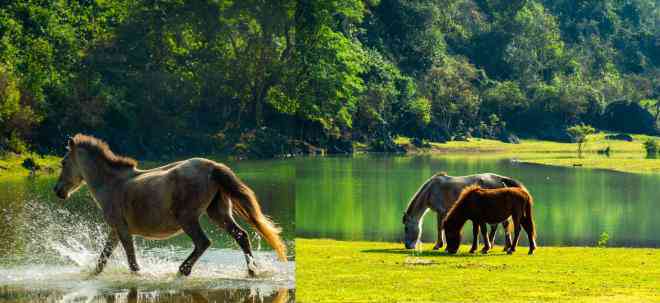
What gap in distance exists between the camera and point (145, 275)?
1078 centimetres

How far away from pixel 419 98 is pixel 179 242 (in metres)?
56.6

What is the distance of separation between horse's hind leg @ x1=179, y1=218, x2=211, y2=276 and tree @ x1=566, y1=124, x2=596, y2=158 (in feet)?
181

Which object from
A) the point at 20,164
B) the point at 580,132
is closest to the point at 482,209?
the point at 20,164

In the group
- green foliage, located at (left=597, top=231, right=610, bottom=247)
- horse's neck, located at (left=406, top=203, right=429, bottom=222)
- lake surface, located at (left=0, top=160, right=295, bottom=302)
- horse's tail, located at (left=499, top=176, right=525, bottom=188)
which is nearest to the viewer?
lake surface, located at (left=0, top=160, right=295, bottom=302)

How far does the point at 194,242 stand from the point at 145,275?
64 cm

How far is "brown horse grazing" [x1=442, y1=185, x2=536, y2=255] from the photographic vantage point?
1448cm

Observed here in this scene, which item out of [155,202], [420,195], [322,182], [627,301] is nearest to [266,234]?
[155,202]

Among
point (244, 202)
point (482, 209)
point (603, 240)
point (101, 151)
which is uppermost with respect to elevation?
point (101, 151)

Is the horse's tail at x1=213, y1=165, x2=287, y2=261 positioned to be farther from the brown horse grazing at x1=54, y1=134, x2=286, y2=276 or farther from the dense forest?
the dense forest

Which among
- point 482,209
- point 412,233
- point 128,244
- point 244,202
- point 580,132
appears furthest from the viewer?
point 580,132

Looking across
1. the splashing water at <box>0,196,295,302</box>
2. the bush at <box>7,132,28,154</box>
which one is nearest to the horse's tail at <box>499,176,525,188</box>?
the splashing water at <box>0,196,295,302</box>

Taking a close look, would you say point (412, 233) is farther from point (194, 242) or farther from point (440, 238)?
point (194, 242)

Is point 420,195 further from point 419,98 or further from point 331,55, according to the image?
point 419,98

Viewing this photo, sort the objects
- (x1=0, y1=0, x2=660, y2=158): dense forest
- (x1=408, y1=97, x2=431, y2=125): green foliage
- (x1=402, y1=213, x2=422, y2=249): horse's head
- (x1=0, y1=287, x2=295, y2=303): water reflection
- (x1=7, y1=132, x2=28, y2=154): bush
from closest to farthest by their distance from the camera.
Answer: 1. (x1=0, y1=287, x2=295, y2=303): water reflection
2. (x1=402, y1=213, x2=422, y2=249): horse's head
3. (x1=7, y1=132, x2=28, y2=154): bush
4. (x1=0, y1=0, x2=660, y2=158): dense forest
5. (x1=408, y1=97, x2=431, y2=125): green foliage
